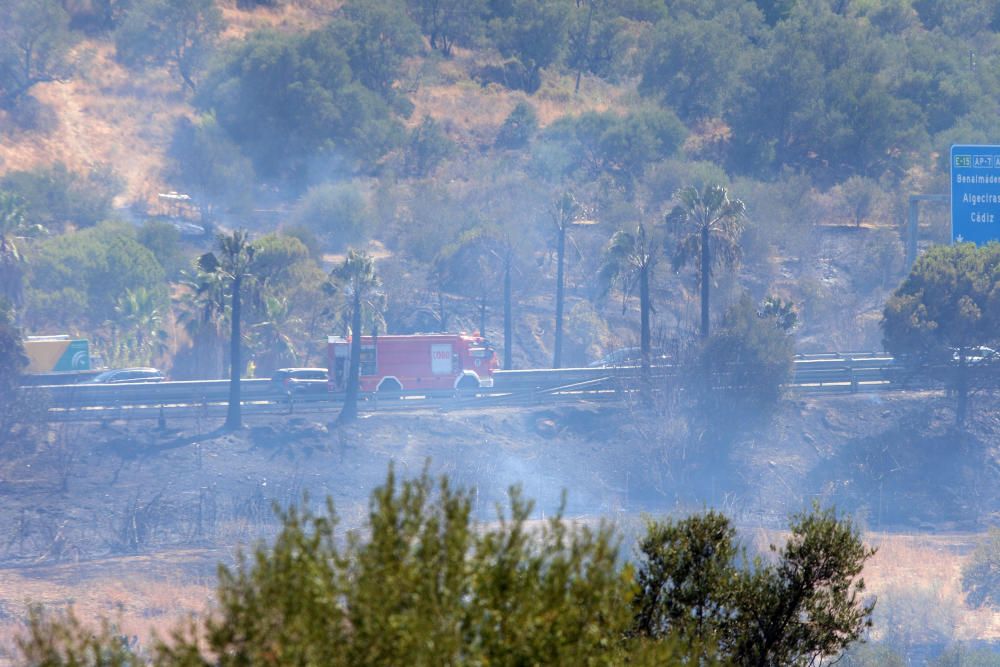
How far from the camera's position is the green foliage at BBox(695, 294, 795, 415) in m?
57.0

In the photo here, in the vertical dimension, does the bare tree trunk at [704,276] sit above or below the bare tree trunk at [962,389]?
above

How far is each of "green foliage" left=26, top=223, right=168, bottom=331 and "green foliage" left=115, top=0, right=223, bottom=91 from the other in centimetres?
3337

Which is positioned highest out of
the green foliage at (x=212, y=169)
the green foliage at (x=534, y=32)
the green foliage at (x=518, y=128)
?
the green foliage at (x=534, y=32)

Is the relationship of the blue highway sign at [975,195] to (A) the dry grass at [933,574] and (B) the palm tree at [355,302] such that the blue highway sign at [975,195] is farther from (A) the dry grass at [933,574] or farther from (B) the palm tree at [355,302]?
(B) the palm tree at [355,302]

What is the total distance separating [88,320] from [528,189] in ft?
102

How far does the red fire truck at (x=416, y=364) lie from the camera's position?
184ft

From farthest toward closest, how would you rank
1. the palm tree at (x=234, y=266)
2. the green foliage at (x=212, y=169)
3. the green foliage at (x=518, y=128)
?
the green foliage at (x=518, y=128) < the green foliage at (x=212, y=169) < the palm tree at (x=234, y=266)

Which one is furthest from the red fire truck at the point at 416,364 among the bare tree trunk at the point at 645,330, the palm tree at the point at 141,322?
the palm tree at the point at 141,322

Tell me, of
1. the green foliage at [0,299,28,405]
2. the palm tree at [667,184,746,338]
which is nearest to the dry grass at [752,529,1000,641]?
the palm tree at [667,184,746,338]

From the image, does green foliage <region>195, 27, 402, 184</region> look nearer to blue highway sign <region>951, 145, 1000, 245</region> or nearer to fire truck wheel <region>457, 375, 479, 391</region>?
fire truck wheel <region>457, 375, 479, 391</region>

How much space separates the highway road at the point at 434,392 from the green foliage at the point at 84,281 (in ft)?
59.5

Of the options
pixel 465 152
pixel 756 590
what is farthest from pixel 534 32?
pixel 756 590

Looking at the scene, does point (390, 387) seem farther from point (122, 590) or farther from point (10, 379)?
point (122, 590)

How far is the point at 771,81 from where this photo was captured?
98.8m
